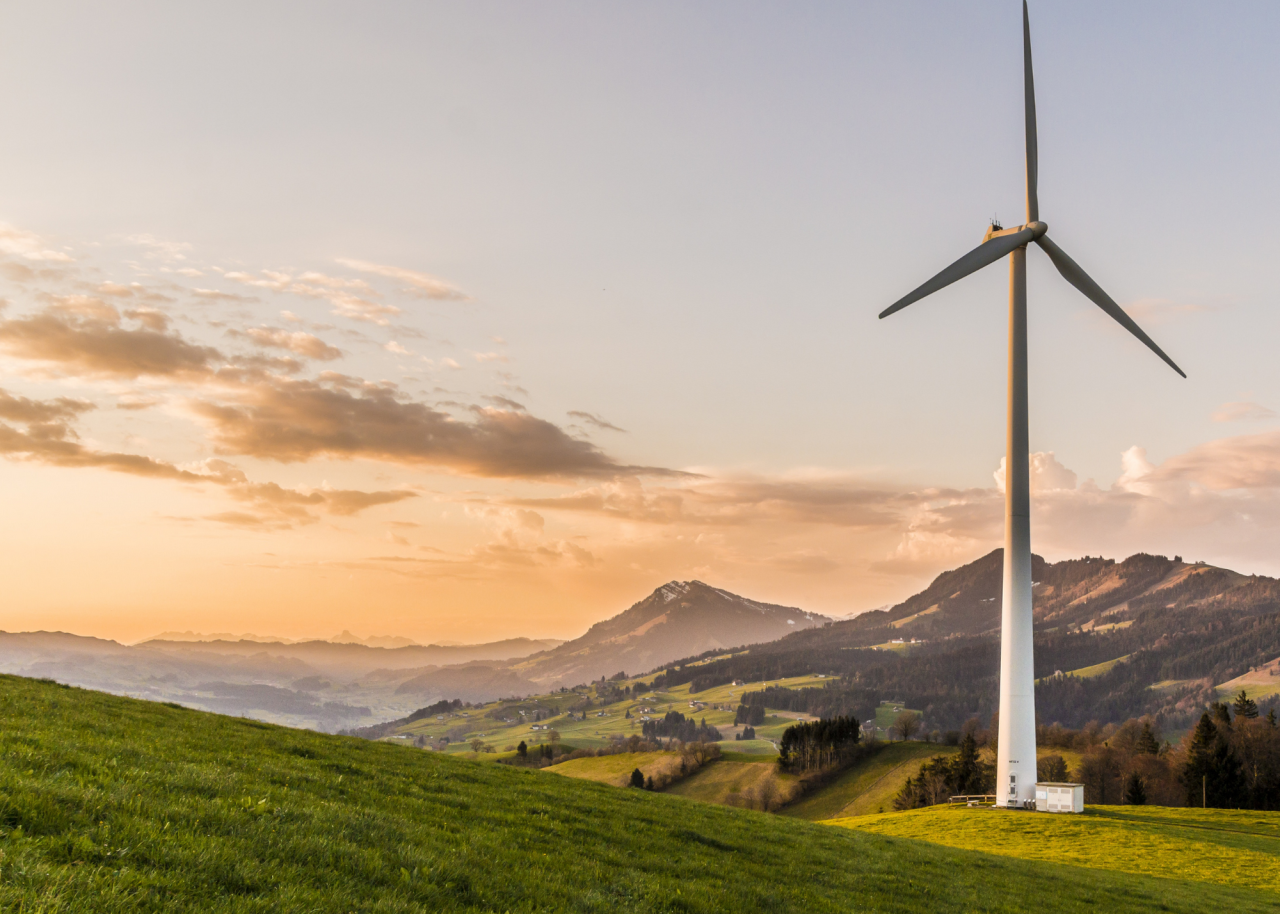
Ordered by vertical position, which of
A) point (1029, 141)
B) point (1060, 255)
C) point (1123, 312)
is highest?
point (1029, 141)

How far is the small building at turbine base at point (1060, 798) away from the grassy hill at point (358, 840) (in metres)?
45.2

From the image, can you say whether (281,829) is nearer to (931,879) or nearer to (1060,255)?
(931,879)

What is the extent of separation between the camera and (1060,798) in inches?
3118

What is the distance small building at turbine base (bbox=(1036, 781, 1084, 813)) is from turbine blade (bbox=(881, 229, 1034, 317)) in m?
48.6

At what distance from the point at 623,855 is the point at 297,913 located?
37.8ft

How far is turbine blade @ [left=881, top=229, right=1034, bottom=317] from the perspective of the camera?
74375 mm

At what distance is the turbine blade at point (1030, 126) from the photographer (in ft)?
294

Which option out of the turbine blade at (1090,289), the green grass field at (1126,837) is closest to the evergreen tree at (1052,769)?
the green grass field at (1126,837)

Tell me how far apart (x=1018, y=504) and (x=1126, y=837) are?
1224 inches

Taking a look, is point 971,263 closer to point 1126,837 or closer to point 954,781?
point 1126,837

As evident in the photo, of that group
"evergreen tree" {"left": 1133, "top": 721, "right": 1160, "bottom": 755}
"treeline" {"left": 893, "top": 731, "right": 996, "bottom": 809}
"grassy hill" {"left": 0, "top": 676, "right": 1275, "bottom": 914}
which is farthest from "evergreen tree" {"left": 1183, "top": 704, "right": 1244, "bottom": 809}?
"grassy hill" {"left": 0, "top": 676, "right": 1275, "bottom": 914}

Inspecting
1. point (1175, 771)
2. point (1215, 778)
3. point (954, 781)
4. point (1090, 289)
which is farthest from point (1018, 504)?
Answer: point (1175, 771)

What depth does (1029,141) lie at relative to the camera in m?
91.6

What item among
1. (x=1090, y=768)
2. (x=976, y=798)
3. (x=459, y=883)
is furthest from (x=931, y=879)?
(x=1090, y=768)
